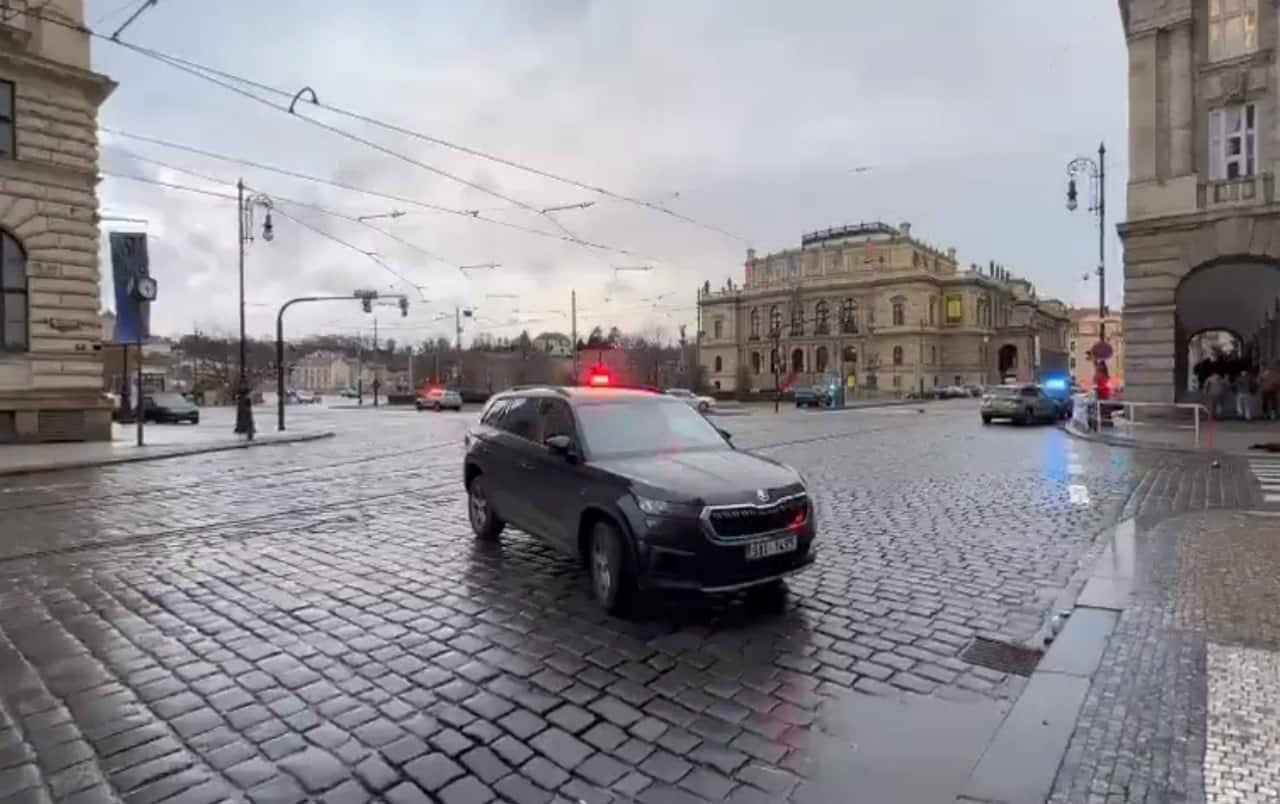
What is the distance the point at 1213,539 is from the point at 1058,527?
1.48 m

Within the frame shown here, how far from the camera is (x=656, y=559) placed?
5.64m

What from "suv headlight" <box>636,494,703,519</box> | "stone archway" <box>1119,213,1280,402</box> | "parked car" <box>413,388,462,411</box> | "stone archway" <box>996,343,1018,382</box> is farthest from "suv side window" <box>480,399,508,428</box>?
"stone archway" <box>996,343,1018,382</box>

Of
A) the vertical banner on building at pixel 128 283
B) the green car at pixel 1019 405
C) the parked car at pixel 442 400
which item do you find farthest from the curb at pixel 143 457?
the parked car at pixel 442 400

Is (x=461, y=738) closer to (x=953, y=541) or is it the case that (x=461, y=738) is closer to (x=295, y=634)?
(x=295, y=634)

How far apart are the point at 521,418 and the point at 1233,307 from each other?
129ft

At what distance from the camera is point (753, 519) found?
18.9 feet

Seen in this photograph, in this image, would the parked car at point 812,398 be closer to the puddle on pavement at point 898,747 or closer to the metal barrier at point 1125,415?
the metal barrier at point 1125,415

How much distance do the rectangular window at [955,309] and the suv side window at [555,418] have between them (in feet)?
343

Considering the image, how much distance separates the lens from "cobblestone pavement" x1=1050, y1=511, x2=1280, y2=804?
3512 mm

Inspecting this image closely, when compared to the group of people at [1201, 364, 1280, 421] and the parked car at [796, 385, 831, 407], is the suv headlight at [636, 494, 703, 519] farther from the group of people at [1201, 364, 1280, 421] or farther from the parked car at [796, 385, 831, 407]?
the parked car at [796, 385, 831, 407]

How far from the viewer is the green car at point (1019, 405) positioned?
3192 cm

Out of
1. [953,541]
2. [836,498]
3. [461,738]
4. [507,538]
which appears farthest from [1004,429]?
[461,738]

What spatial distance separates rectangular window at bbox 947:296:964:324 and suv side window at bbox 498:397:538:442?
104m

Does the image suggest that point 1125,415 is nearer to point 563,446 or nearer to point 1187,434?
point 1187,434
